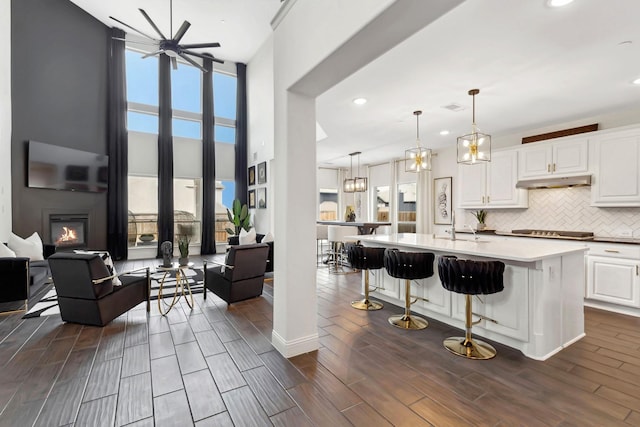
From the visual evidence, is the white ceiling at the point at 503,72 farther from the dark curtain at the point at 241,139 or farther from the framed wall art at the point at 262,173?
the dark curtain at the point at 241,139

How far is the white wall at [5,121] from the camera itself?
4.71 metres

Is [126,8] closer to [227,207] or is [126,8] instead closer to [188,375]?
[227,207]

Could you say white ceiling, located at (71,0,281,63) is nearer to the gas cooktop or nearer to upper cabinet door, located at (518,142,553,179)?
upper cabinet door, located at (518,142,553,179)

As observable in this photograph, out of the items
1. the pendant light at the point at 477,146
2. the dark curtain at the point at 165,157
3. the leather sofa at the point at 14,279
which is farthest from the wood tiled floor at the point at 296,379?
the dark curtain at the point at 165,157

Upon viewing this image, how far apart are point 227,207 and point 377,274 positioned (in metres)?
6.53

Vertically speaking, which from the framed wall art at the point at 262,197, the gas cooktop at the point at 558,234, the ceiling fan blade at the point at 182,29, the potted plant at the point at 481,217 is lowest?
the gas cooktop at the point at 558,234

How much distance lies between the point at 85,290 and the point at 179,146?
645 cm

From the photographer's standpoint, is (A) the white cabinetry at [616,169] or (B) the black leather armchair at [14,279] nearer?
(B) the black leather armchair at [14,279]

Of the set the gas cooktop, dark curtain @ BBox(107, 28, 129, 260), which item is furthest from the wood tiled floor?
dark curtain @ BBox(107, 28, 129, 260)

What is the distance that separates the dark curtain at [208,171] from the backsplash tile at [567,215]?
7552 mm

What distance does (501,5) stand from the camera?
2.14 meters

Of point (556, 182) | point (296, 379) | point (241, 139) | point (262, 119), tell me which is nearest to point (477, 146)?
point (556, 182)

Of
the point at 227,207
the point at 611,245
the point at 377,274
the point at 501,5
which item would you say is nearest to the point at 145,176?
the point at 227,207

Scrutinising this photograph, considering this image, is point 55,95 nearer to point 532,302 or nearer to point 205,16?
point 205,16
